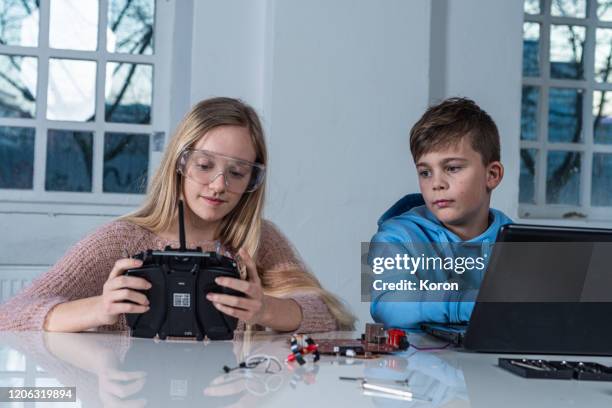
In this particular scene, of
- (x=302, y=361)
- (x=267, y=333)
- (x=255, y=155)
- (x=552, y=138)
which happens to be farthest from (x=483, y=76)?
(x=302, y=361)

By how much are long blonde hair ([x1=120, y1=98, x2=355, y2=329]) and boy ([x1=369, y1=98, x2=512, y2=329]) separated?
0.97ft

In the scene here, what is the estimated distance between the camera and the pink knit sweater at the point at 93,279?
2025 mm

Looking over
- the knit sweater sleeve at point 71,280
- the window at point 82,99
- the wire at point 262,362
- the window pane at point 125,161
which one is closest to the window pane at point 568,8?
the window at point 82,99

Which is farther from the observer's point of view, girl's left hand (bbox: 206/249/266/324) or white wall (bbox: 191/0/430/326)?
white wall (bbox: 191/0/430/326)

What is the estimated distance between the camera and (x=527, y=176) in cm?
499

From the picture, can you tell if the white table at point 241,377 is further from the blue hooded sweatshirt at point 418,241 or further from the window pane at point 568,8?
the window pane at point 568,8

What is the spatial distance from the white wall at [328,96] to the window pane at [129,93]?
1.70ft

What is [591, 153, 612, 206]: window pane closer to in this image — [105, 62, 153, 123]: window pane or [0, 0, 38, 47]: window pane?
[105, 62, 153, 123]: window pane

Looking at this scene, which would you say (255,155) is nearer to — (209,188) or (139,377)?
(209,188)

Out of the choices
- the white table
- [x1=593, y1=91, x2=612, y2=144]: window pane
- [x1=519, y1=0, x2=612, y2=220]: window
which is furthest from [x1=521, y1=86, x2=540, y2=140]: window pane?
the white table

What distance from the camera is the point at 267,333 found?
211cm

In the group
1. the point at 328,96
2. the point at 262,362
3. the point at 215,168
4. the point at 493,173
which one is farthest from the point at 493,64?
the point at 262,362

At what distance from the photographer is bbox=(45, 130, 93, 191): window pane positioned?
450 centimetres

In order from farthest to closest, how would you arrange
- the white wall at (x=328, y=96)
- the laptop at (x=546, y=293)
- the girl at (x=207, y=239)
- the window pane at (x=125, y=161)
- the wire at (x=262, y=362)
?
the window pane at (x=125, y=161) < the white wall at (x=328, y=96) < the girl at (x=207, y=239) < the laptop at (x=546, y=293) < the wire at (x=262, y=362)
